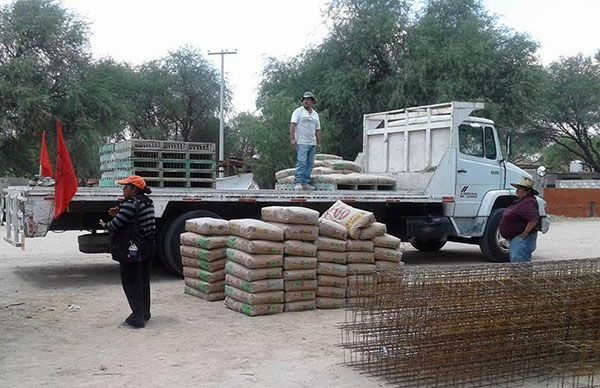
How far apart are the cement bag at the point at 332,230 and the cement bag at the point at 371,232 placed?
26 centimetres

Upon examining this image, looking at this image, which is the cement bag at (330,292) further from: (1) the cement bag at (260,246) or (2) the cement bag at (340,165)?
(2) the cement bag at (340,165)

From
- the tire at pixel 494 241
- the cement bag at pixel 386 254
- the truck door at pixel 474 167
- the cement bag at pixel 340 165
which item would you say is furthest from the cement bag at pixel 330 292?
the tire at pixel 494 241

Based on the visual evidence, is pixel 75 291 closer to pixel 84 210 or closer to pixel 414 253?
pixel 84 210

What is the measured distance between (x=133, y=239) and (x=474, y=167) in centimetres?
772

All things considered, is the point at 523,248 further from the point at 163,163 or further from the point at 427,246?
the point at 427,246

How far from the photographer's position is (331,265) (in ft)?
29.6

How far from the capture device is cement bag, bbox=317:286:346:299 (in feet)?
29.7

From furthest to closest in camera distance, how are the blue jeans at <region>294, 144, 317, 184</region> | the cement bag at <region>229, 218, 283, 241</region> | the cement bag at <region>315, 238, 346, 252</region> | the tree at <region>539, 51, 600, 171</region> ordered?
the tree at <region>539, 51, 600, 171</region> < the blue jeans at <region>294, 144, 317, 184</region> < the cement bag at <region>315, 238, 346, 252</region> < the cement bag at <region>229, 218, 283, 241</region>

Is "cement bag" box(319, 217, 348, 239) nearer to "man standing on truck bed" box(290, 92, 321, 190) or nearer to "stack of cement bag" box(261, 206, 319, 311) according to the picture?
"stack of cement bag" box(261, 206, 319, 311)

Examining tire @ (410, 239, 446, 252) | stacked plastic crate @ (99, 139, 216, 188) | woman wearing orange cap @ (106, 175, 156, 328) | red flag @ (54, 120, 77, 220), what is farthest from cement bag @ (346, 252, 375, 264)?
tire @ (410, 239, 446, 252)

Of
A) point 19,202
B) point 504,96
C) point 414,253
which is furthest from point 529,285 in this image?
point 504,96

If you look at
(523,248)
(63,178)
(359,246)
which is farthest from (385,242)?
(63,178)

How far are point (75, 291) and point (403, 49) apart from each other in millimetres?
22220

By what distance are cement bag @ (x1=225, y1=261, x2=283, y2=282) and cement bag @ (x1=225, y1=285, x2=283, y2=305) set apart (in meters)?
0.18
